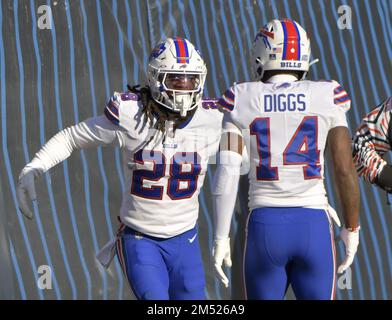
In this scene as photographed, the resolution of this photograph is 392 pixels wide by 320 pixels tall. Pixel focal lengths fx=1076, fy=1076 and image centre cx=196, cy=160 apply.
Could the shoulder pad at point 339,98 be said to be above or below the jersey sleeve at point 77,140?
above

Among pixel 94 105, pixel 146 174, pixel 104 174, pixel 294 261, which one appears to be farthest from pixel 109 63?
pixel 294 261

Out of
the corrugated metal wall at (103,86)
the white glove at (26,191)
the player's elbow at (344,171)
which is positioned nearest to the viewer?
the player's elbow at (344,171)

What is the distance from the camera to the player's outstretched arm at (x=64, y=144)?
537 cm

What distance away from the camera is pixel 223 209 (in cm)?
512

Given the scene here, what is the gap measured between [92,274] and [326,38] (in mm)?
2228

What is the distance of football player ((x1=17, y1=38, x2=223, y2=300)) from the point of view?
5371 millimetres

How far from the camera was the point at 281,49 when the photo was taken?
17.4 feet

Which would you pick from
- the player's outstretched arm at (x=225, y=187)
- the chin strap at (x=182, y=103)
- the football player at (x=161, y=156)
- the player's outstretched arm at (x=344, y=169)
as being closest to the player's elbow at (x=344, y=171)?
the player's outstretched arm at (x=344, y=169)

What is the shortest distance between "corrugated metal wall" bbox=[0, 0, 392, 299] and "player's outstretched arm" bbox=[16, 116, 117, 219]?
1.68m

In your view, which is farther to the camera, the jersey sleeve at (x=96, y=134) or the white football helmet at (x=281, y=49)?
the jersey sleeve at (x=96, y=134)

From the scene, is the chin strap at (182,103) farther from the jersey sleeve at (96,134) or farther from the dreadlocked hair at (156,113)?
the jersey sleeve at (96,134)

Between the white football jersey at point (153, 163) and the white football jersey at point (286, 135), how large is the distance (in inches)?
14.9
